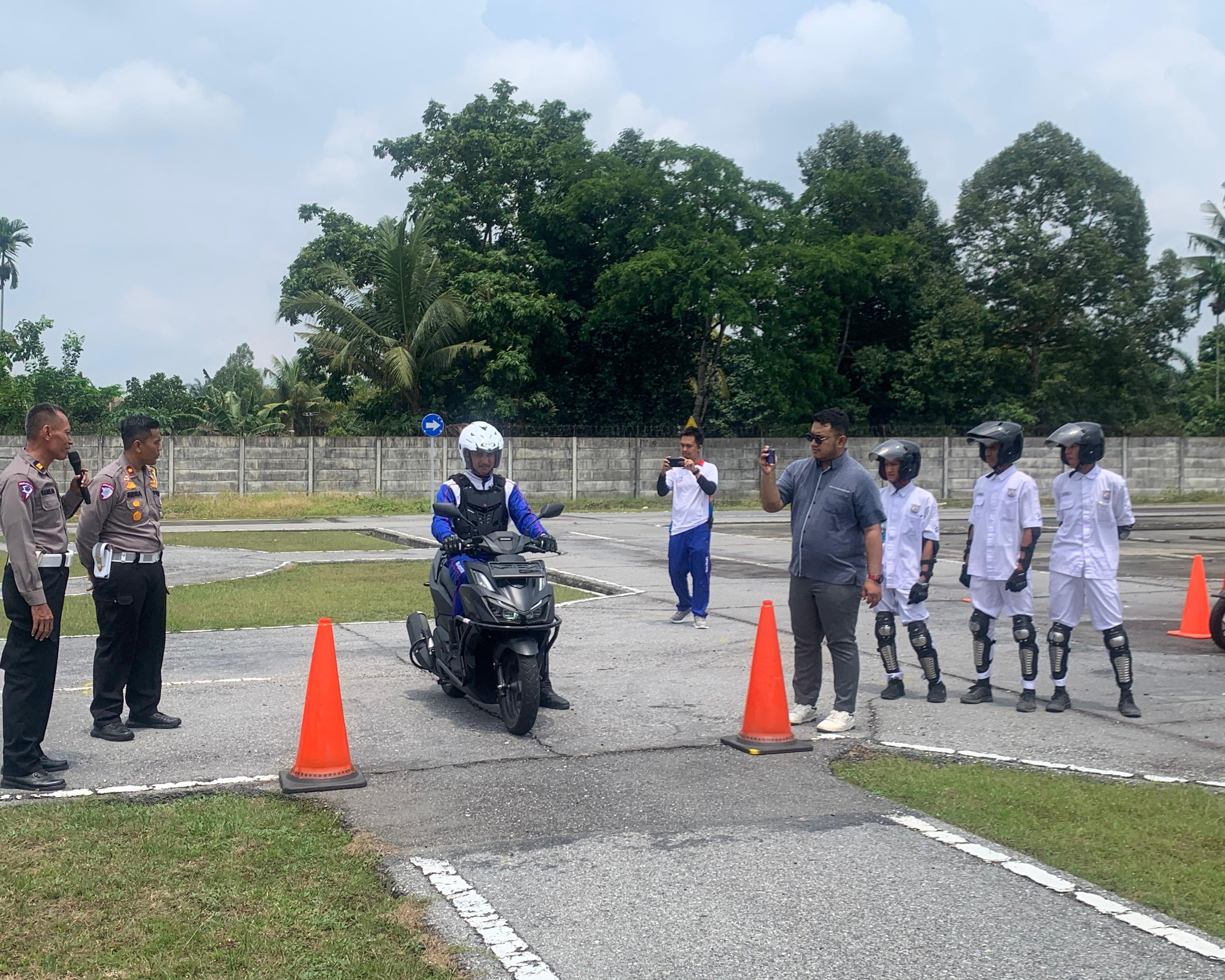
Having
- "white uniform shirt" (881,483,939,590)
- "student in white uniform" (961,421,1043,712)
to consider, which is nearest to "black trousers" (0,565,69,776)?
"white uniform shirt" (881,483,939,590)

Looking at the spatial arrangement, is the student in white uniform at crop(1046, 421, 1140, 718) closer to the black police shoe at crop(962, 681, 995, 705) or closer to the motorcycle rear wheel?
the black police shoe at crop(962, 681, 995, 705)

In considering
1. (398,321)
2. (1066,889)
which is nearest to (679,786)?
(1066,889)

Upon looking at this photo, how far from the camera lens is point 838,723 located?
23.3 ft

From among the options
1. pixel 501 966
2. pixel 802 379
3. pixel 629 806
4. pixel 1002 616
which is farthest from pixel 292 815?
pixel 802 379

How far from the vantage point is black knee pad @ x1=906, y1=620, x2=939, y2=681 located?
8242 mm

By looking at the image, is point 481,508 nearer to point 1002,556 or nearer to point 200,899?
point 1002,556

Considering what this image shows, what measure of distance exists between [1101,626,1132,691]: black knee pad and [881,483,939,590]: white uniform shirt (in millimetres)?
1311

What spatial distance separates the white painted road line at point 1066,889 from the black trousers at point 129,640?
4287 mm

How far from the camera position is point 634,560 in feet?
61.2

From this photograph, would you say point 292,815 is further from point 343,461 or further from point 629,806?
point 343,461

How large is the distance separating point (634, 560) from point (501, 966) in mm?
14889

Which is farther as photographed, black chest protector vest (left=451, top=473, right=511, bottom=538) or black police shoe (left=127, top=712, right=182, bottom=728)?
black chest protector vest (left=451, top=473, right=511, bottom=538)

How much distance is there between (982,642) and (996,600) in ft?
0.99

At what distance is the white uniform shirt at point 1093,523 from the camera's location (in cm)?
796
